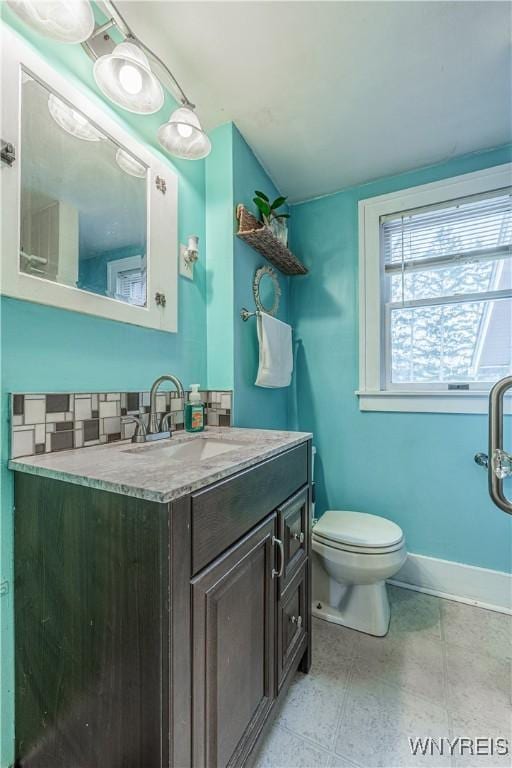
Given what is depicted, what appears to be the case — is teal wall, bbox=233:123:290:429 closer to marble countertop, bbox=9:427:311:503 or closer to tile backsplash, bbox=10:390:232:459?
tile backsplash, bbox=10:390:232:459

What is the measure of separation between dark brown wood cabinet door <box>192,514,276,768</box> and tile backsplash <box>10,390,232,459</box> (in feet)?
1.81

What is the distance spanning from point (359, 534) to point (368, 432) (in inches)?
24.9

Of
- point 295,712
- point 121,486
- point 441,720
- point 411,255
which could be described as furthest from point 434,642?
point 411,255

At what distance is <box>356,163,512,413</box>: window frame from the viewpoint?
5.66 ft

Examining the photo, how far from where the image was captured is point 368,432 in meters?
1.87

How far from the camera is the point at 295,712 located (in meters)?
1.05

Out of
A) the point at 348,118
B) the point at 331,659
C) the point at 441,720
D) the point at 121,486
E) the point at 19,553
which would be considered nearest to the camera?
the point at 121,486

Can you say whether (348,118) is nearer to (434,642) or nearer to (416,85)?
(416,85)

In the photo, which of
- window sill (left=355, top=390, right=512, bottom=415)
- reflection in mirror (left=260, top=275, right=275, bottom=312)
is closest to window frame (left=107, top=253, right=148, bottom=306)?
A: reflection in mirror (left=260, top=275, right=275, bottom=312)

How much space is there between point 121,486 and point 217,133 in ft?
5.41

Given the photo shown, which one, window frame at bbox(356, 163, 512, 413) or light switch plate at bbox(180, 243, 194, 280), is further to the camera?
window frame at bbox(356, 163, 512, 413)

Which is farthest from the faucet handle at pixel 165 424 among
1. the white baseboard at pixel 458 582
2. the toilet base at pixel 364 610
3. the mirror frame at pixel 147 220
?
the white baseboard at pixel 458 582

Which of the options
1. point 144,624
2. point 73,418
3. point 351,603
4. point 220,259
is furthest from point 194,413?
point 351,603

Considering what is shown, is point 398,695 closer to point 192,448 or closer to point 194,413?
point 192,448
